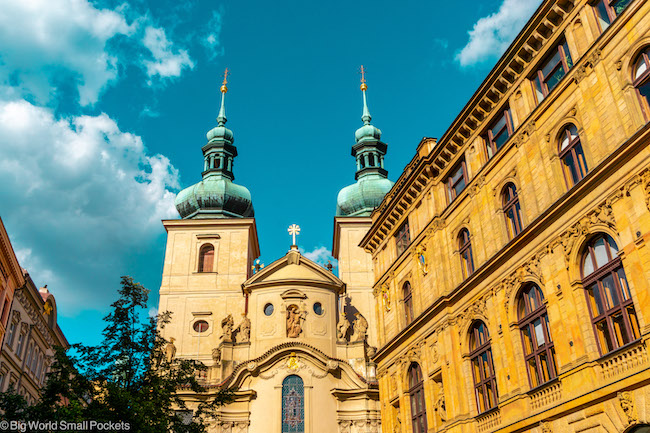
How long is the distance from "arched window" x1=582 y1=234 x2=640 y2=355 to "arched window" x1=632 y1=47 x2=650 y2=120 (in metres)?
3.19

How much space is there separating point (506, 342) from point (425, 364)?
5.30 meters

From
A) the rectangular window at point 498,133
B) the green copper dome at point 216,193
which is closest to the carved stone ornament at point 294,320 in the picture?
the green copper dome at point 216,193

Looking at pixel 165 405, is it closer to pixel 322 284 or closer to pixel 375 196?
pixel 322 284

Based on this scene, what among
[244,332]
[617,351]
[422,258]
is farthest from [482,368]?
[244,332]

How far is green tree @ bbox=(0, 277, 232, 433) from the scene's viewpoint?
17203mm

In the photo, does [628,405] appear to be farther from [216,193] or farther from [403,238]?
[216,193]

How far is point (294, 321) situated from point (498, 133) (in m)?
23.4

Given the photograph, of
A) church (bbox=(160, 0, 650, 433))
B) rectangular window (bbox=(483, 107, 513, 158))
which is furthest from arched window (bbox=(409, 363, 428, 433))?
rectangular window (bbox=(483, 107, 513, 158))

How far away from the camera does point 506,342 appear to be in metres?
18.5

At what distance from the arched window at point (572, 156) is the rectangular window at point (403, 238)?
10408 mm

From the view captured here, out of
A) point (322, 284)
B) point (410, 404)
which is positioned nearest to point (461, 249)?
point (410, 404)

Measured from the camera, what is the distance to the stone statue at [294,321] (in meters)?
40.4

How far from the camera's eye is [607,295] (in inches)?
588

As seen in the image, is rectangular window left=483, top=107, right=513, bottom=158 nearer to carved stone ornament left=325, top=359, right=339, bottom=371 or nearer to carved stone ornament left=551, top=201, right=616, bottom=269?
carved stone ornament left=551, top=201, right=616, bottom=269
